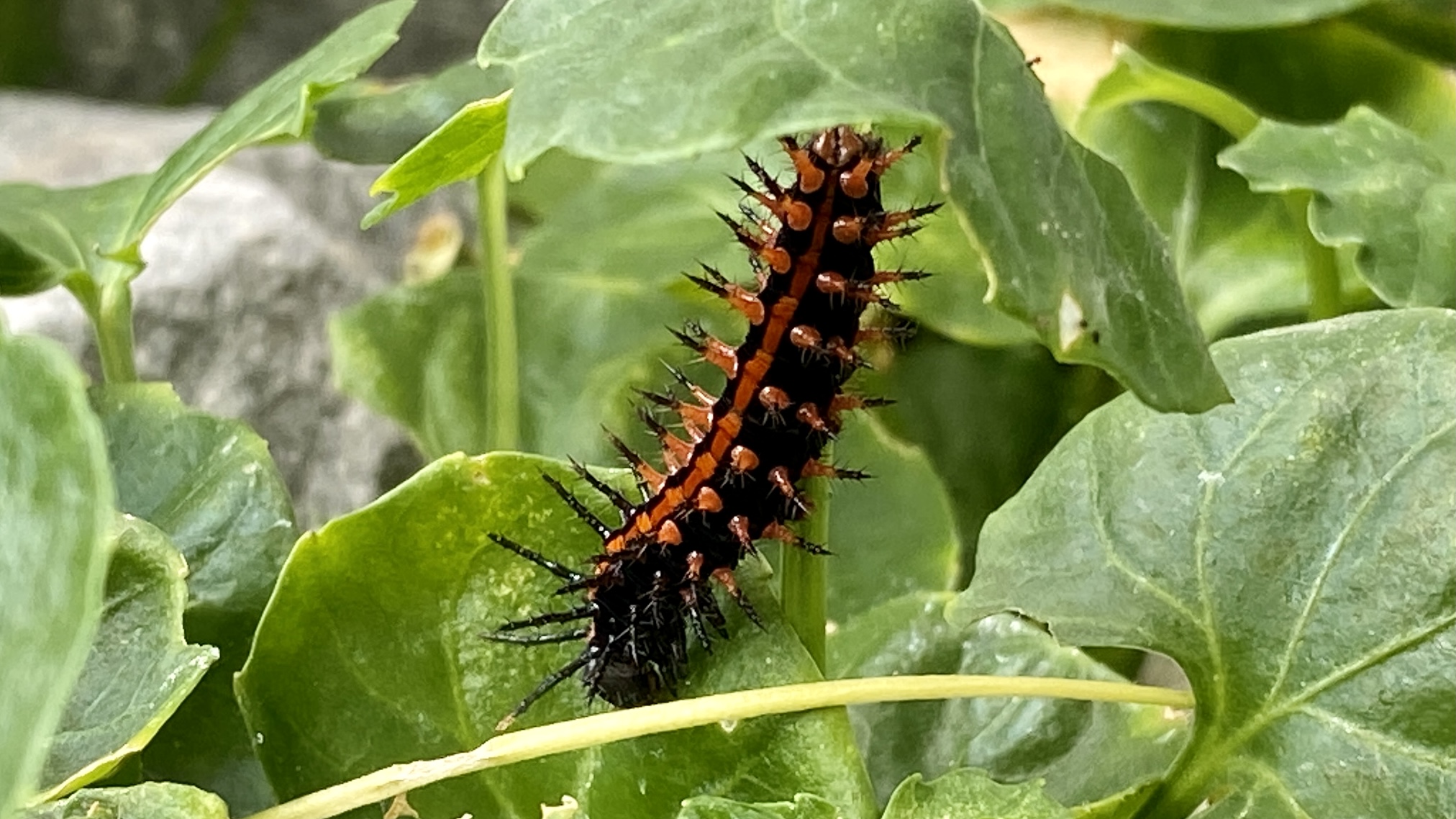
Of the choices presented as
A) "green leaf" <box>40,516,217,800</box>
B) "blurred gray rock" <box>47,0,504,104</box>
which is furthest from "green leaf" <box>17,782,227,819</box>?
"blurred gray rock" <box>47,0,504,104</box>

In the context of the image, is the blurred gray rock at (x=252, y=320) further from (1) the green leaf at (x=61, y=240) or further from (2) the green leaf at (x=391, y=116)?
(2) the green leaf at (x=391, y=116)

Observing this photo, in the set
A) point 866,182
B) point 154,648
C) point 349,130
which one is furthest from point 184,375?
point 866,182

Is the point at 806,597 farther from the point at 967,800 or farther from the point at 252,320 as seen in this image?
the point at 252,320

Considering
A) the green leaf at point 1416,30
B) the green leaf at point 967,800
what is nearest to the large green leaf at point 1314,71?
the green leaf at point 1416,30

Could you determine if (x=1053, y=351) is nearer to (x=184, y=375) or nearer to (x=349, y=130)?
(x=349, y=130)

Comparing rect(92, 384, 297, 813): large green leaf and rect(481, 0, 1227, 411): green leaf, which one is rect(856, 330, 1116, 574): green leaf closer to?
rect(92, 384, 297, 813): large green leaf

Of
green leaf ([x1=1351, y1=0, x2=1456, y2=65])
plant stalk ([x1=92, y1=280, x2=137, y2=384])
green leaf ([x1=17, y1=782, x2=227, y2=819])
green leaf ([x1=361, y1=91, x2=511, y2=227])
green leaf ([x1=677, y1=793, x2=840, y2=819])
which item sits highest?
green leaf ([x1=1351, y1=0, x2=1456, y2=65])

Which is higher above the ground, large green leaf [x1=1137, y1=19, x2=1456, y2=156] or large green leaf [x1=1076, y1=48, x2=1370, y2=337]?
large green leaf [x1=1137, y1=19, x2=1456, y2=156]

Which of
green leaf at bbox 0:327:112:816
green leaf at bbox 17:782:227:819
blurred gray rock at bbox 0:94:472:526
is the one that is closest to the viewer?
green leaf at bbox 0:327:112:816
